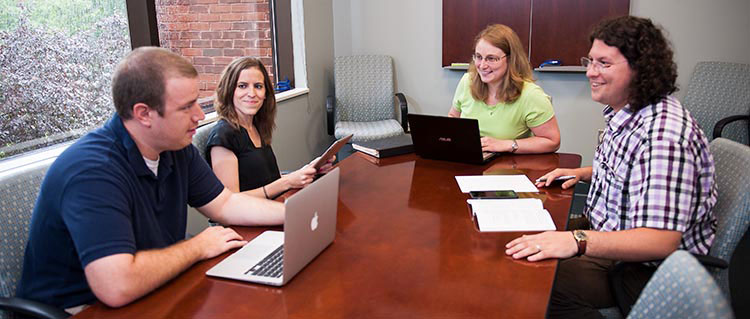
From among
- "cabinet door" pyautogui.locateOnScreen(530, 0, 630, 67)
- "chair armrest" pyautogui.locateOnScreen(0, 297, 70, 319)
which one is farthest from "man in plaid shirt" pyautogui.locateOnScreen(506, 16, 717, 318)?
"cabinet door" pyautogui.locateOnScreen(530, 0, 630, 67)

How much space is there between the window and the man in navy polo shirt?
98 cm

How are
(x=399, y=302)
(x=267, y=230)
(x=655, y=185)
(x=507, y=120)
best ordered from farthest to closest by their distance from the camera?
(x=507, y=120)
(x=267, y=230)
(x=655, y=185)
(x=399, y=302)

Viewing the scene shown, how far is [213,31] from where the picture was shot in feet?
11.2

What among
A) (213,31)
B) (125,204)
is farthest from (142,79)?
(213,31)

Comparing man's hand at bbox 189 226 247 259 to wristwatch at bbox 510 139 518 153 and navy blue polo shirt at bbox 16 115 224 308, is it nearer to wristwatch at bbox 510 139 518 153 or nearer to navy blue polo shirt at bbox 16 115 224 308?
navy blue polo shirt at bbox 16 115 224 308

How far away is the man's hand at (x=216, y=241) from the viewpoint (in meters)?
1.37

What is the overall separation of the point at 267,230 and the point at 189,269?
295 millimetres

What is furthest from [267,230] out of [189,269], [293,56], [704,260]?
[293,56]

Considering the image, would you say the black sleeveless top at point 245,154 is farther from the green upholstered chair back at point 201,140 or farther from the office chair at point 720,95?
the office chair at point 720,95

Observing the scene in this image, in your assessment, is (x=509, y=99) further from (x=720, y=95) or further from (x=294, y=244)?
(x=720, y=95)

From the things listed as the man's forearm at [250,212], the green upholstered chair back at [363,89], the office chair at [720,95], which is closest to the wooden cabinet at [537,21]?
the green upholstered chair back at [363,89]

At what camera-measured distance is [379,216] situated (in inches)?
65.4

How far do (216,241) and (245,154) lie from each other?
2.48 feet

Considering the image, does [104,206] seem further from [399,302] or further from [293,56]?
[293,56]
